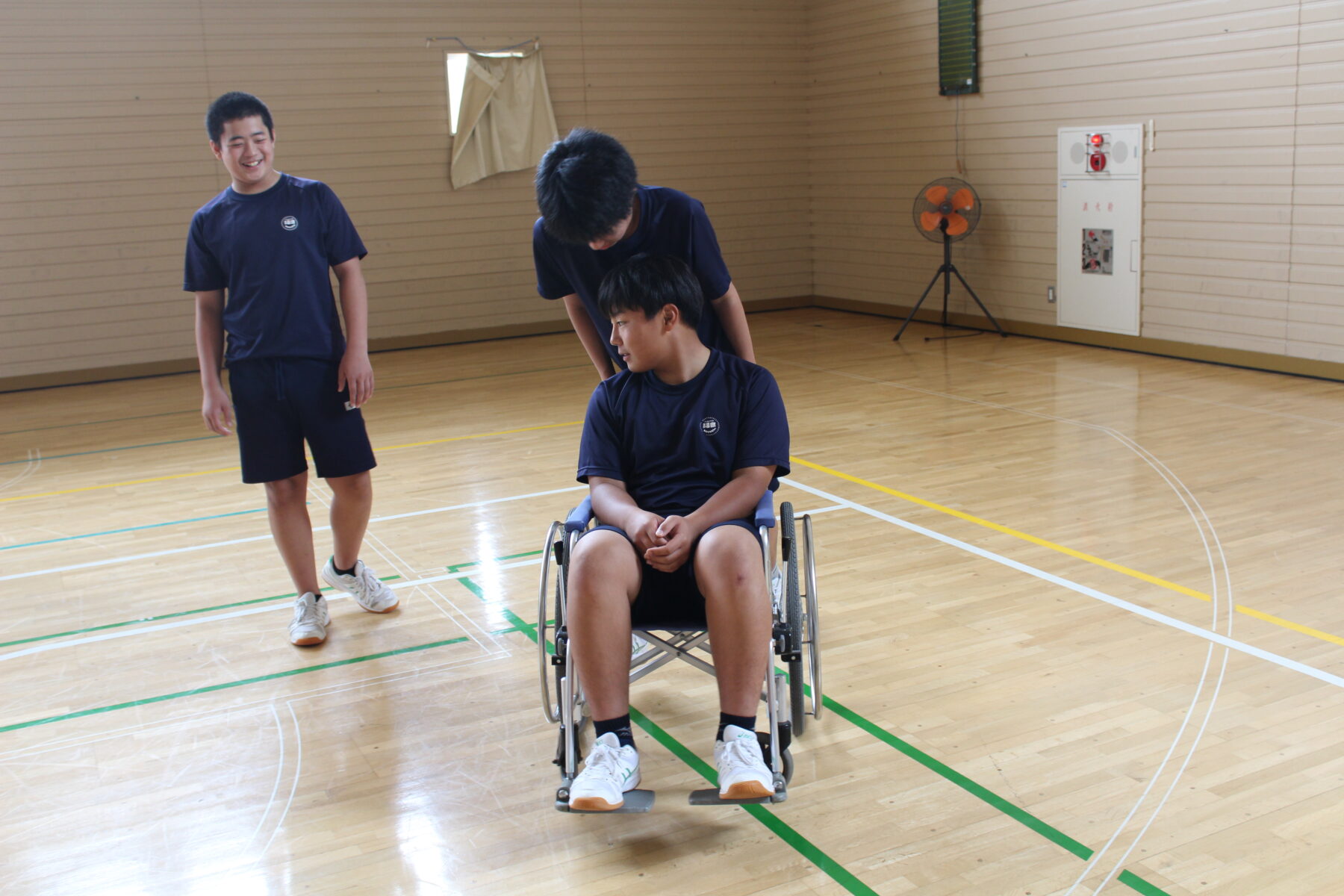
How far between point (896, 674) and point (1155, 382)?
3.99 m

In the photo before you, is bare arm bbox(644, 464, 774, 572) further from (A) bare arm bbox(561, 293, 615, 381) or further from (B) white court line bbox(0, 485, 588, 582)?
(B) white court line bbox(0, 485, 588, 582)

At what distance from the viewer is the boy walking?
293 cm

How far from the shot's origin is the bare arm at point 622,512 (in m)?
2.17

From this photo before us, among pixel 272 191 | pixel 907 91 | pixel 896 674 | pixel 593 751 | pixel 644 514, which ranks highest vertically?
pixel 907 91

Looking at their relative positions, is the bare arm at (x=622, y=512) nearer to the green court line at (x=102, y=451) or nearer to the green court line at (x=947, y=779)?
the green court line at (x=947, y=779)

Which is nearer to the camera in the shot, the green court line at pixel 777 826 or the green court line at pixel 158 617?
the green court line at pixel 777 826

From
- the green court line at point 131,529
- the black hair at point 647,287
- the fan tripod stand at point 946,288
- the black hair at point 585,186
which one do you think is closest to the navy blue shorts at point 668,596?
the black hair at point 647,287

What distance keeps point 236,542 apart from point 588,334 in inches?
80.0

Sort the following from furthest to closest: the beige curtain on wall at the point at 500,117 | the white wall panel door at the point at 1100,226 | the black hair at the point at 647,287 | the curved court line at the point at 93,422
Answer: the beige curtain on wall at the point at 500,117
the white wall panel door at the point at 1100,226
the curved court line at the point at 93,422
the black hair at the point at 647,287

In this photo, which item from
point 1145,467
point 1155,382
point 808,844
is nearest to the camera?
point 808,844

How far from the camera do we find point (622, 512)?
2.24m

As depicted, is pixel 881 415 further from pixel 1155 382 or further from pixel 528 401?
pixel 528 401

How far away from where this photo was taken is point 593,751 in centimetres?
206

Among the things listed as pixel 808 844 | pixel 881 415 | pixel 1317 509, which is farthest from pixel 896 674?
pixel 881 415
